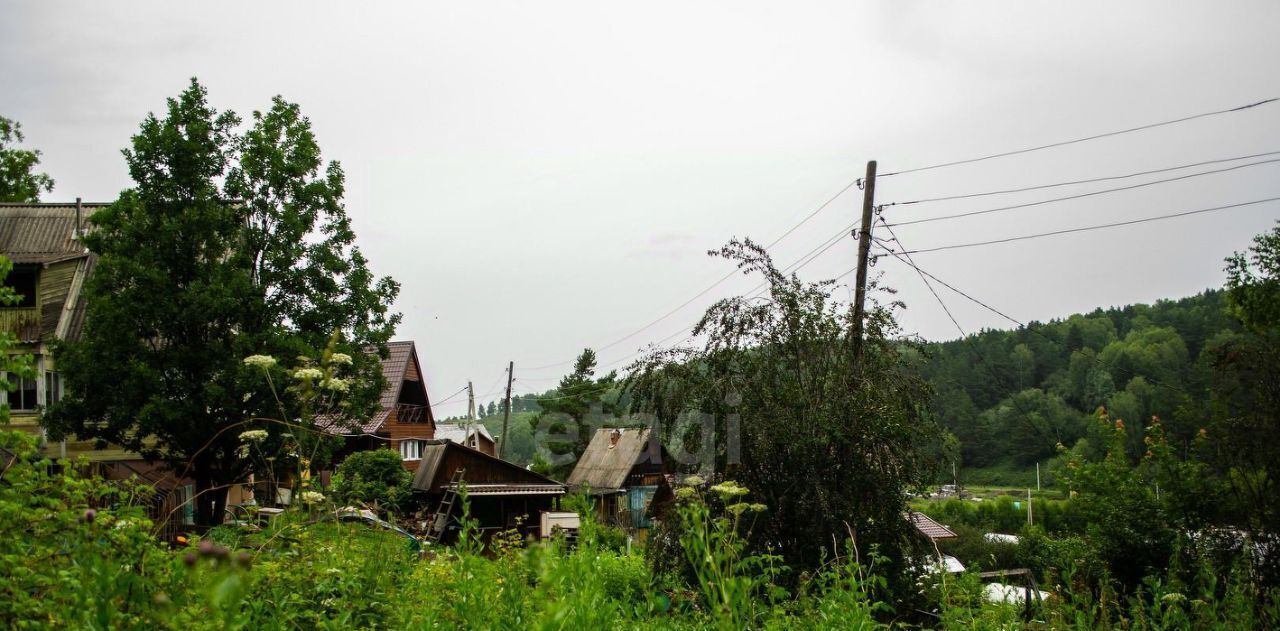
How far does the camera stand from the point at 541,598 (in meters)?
2.89

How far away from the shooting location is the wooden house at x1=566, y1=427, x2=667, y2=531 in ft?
119

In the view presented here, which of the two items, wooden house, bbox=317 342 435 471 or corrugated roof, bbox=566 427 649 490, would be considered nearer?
wooden house, bbox=317 342 435 471

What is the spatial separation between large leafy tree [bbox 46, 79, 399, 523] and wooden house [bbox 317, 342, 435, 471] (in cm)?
1401

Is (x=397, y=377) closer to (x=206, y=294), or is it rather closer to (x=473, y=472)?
(x=473, y=472)

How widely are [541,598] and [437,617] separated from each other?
2.80 feet

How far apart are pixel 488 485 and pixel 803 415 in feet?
54.6

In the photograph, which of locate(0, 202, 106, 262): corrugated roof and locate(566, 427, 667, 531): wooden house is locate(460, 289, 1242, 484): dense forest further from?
locate(0, 202, 106, 262): corrugated roof

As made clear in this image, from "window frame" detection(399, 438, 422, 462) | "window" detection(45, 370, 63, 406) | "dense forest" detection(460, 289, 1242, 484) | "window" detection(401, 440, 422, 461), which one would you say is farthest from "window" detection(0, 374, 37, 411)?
"dense forest" detection(460, 289, 1242, 484)

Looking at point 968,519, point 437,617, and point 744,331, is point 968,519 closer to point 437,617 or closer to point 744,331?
point 744,331

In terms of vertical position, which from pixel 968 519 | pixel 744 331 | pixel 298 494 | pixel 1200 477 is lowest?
pixel 968 519

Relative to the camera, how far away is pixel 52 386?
22547 millimetres

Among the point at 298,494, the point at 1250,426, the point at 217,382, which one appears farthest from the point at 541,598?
the point at 217,382

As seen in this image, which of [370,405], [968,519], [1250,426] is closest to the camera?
[1250,426]

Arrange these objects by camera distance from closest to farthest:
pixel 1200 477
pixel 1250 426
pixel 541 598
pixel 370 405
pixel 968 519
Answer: pixel 541 598 → pixel 1250 426 → pixel 1200 477 → pixel 370 405 → pixel 968 519
